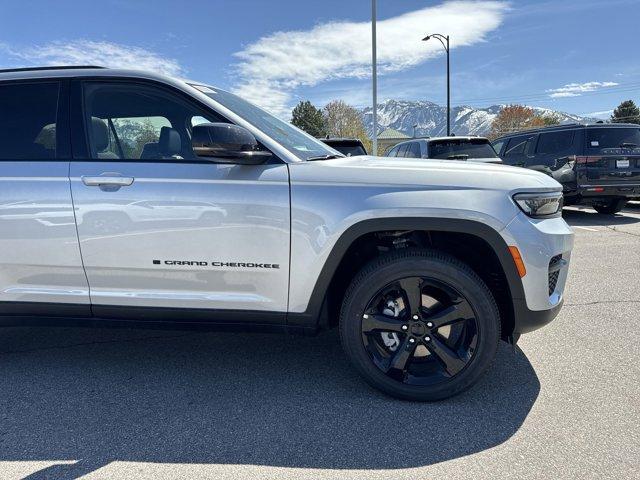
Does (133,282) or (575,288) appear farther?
(575,288)

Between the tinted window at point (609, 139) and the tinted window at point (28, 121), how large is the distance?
9200mm

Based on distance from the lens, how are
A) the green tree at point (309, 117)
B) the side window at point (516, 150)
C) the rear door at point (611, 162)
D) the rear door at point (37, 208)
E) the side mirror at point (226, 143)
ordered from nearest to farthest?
1. the side mirror at point (226, 143)
2. the rear door at point (37, 208)
3. the rear door at point (611, 162)
4. the side window at point (516, 150)
5. the green tree at point (309, 117)

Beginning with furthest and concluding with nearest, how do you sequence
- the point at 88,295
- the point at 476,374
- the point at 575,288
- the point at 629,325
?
the point at 575,288, the point at 629,325, the point at 88,295, the point at 476,374

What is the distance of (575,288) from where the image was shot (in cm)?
474

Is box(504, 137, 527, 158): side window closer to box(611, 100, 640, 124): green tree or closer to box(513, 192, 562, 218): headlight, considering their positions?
box(513, 192, 562, 218): headlight

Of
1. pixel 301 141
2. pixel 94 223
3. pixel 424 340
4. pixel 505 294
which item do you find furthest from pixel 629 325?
pixel 94 223

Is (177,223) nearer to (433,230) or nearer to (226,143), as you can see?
(226,143)

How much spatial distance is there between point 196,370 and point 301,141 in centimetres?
170

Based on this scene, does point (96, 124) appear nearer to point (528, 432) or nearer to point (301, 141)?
point (301, 141)

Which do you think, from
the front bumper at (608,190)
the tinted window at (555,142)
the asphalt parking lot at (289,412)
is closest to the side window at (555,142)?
the tinted window at (555,142)

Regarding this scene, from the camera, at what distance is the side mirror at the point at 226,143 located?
8.07 feet

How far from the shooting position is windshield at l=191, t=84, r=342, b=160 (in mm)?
2857

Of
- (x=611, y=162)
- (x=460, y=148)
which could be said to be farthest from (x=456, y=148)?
(x=611, y=162)

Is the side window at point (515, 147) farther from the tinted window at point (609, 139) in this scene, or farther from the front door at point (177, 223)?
the front door at point (177, 223)
